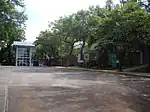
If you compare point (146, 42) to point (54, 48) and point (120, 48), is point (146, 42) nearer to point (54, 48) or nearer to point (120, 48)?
point (120, 48)

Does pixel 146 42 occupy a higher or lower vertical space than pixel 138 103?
higher

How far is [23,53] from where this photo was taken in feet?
274

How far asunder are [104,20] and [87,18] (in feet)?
60.8

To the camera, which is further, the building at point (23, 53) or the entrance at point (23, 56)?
the entrance at point (23, 56)

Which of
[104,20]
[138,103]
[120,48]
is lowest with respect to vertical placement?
[138,103]

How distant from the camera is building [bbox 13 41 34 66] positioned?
3238 inches

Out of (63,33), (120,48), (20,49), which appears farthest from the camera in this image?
(20,49)

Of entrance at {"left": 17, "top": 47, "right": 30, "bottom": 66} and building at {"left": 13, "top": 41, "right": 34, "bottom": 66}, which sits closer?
building at {"left": 13, "top": 41, "right": 34, "bottom": 66}

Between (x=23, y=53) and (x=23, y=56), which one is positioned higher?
(x=23, y=53)

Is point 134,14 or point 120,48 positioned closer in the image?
point 134,14

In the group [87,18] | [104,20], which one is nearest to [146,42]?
[104,20]

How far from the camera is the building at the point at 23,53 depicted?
82.2 m

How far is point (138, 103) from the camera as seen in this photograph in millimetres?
11289

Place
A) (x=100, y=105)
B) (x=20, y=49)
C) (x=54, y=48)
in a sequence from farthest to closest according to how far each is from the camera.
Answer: (x=20, y=49), (x=54, y=48), (x=100, y=105)
